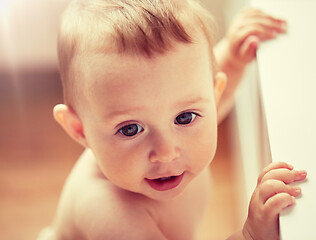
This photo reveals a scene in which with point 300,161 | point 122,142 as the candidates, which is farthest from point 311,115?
point 122,142

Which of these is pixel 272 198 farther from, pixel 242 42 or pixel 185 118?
pixel 242 42

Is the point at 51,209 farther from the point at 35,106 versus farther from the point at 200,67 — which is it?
the point at 200,67

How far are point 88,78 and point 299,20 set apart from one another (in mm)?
250

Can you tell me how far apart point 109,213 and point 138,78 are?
0.61 ft

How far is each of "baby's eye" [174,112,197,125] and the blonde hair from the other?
0.07m

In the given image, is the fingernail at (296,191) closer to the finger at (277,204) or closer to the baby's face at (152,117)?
the finger at (277,204)

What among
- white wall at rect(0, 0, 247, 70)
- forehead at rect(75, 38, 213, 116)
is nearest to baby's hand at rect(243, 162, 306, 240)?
forehead at rect(75, 38, 213, 116)

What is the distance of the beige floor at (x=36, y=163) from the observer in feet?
3.34

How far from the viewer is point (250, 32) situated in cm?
62

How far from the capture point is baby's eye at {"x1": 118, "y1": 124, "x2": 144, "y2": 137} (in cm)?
48

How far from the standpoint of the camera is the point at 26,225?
103cm

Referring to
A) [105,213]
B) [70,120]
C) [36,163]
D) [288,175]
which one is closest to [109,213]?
[105,213]

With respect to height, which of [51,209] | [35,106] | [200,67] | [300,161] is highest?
[35,106]

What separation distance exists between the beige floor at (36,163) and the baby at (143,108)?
1.27 feet
